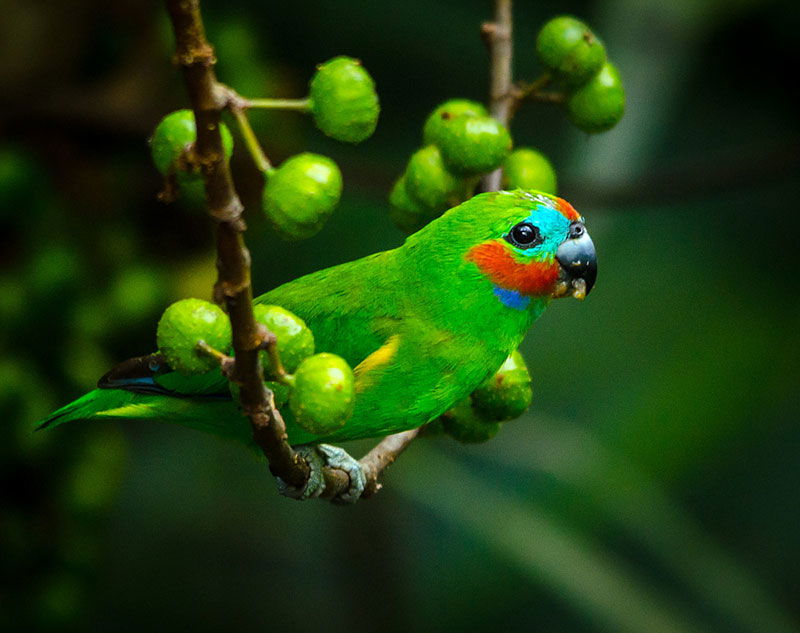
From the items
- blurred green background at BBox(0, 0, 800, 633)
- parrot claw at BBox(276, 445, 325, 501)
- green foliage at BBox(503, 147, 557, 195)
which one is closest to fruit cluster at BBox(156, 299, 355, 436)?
parrot claw at BBox(276, 445, 325, 501)

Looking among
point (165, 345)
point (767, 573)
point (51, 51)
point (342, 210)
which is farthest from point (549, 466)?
point (165, 345)

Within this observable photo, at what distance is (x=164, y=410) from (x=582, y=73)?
Answer: 3.26ft

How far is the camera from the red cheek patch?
1.96 meters

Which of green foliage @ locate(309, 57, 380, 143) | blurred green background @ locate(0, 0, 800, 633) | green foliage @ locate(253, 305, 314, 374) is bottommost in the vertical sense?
blurred green background @ locate(0, 0, 800, 633)

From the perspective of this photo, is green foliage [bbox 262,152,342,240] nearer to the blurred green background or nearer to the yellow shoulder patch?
the yellow shoulder patch

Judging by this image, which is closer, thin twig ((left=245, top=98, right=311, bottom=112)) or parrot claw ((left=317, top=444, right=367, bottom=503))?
thin twig ((left=245, top=98, right=311, bottom=112))

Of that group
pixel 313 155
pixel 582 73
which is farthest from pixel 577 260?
pixel 313 155

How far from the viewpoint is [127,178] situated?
294 cm

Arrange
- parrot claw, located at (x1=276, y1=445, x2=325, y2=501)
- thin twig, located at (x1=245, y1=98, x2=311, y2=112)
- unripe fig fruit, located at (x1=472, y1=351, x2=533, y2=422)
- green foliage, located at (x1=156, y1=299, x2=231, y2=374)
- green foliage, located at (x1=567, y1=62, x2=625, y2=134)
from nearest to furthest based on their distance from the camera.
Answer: thin twig, located at (x1=245, y1=98, x2=311, y2=112), green foliage, located at (x1=156, y1=299, x2=231, y2=374), parrot claw, located at (x1=276, y1=445, x2=325, y2=501), unripe fig fruit, located at (x1=472, y1=351, x2=533, y2=422), green foliage, located at (x1=567, y1=62, x2=625, y2=134)

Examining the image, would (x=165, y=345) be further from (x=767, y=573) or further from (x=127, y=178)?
(x=767, y=573)

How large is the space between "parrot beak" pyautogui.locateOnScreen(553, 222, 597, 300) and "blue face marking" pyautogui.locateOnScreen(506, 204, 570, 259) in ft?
0.04

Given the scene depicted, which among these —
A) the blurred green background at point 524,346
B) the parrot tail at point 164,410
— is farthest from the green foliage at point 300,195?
the blurred green background at point 524,346

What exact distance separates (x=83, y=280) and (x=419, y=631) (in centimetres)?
164

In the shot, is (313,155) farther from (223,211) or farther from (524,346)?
(524,346)
